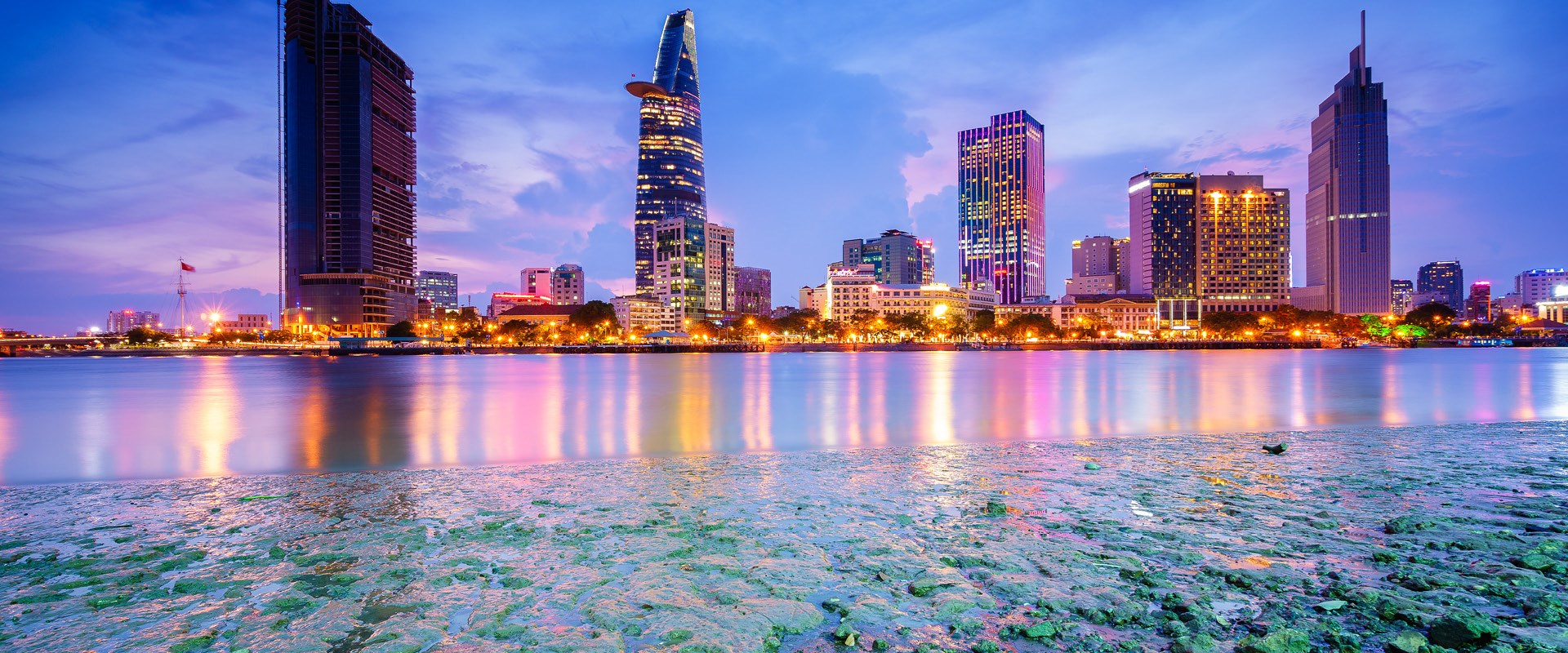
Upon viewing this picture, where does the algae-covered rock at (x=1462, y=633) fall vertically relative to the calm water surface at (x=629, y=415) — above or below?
above

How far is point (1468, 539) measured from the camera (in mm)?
8789

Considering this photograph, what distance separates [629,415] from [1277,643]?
28469 millimetres

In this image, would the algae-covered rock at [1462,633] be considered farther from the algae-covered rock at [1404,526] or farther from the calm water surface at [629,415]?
the calm water surface at [629,415]

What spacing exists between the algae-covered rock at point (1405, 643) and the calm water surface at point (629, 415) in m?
14.5

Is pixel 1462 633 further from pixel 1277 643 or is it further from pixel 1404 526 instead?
pixel 1404 526

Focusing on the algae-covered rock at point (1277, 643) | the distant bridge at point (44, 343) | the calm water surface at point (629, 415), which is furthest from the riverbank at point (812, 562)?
the distant bridge at point (44, 343)

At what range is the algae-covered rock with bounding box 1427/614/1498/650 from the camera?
19.4 ft

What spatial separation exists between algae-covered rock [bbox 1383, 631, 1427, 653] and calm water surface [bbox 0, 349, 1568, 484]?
47.6 feet

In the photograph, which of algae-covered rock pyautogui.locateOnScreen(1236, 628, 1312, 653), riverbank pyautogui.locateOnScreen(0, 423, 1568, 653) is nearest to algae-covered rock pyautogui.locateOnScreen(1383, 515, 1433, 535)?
riverbank pyautogui.locateOnScreen(0, 423, 1568, 653)

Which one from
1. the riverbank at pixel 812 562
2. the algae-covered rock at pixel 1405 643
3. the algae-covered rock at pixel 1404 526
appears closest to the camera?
the algae-covered rock at pixel 1405 643

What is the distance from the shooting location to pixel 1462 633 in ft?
19.8

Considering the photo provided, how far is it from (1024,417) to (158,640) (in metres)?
28.2

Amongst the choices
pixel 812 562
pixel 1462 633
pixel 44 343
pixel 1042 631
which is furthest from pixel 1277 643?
pixel 44 343

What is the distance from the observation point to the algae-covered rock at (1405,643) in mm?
5805
